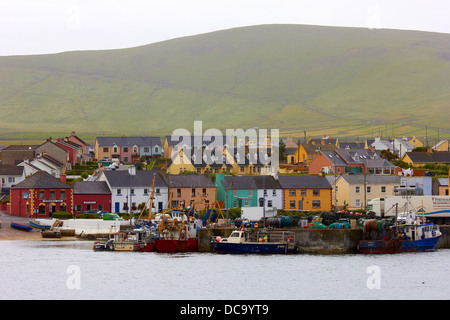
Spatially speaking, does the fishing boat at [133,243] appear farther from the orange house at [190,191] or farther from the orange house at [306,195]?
the orange house at [306,195]

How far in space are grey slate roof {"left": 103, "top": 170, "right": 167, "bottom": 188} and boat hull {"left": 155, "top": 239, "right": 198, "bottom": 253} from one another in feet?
89.1

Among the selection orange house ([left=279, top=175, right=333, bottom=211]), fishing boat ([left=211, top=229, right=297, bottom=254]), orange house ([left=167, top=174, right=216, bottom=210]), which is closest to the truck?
fishing boat ([left=211, top=229, right=297, bottom=254])

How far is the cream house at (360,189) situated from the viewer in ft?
352

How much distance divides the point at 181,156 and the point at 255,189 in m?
28.7

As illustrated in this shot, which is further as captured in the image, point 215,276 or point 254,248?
point 254,248

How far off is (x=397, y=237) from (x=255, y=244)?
13421mm

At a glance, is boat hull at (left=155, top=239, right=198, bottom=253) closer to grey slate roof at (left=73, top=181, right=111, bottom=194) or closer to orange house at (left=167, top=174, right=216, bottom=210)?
orange house at (left=167, top=174, right=216, bottom=210)

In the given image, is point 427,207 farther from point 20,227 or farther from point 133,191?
point 20,227

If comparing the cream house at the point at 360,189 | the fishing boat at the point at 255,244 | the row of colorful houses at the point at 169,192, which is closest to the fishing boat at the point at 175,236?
the fishing boat at the point at 255,244

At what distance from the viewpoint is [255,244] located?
250 ft

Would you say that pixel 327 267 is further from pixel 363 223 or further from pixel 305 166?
pixel 305 166

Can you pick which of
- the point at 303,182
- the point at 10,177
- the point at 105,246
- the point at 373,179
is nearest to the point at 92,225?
the point at 105,246

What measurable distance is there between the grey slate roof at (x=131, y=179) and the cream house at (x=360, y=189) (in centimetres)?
2284
